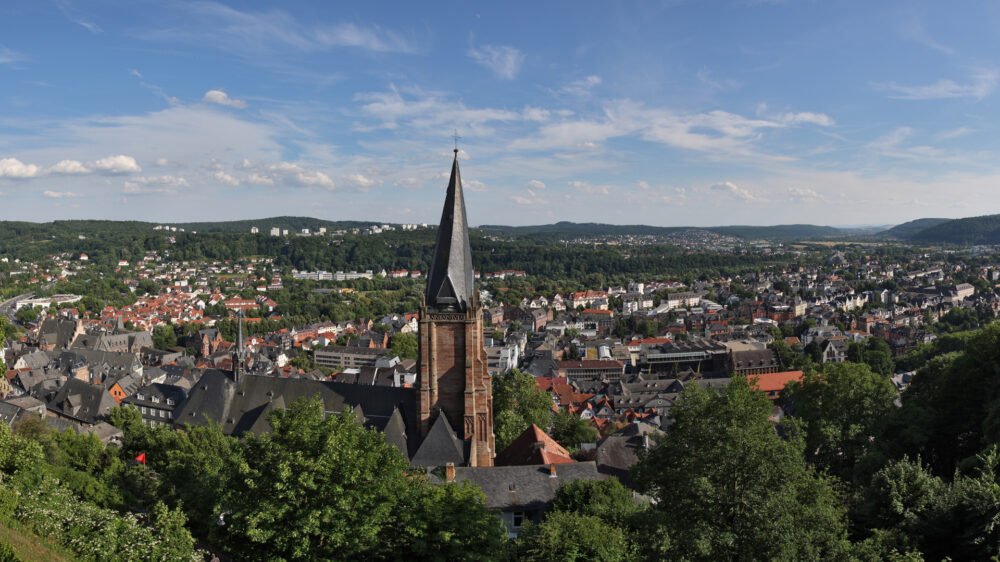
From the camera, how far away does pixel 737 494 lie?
14422 millimetres

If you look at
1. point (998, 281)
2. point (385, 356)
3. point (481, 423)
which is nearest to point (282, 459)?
point (481, 423)

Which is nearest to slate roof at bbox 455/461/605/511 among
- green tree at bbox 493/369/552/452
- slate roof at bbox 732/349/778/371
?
green tree at bbox 493/369/552/452

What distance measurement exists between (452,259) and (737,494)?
726 inches

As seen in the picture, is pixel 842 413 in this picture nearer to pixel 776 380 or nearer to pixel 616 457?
pixel 616 457

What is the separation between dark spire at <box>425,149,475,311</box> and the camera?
30203 mm

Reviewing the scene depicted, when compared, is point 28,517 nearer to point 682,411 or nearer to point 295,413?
point 295,413

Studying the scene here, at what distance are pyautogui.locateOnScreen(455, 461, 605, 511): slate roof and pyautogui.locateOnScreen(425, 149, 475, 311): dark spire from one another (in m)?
7.41

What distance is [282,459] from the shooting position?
57.0ft

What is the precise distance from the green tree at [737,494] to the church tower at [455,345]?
1562 centimetres

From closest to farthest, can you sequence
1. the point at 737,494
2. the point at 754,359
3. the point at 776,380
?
the point at 737,494
the point at 776,380
the point at 754,359

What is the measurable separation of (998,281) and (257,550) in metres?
212

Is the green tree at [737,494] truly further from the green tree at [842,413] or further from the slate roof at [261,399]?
the slate roof at [261,399]

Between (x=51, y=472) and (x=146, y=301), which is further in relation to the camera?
(x=146, y=301)

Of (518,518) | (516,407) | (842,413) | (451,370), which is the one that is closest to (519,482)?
(518,518)
